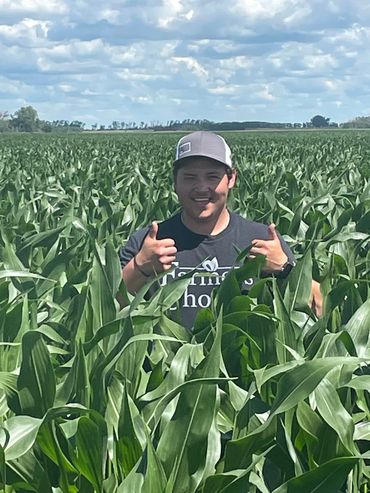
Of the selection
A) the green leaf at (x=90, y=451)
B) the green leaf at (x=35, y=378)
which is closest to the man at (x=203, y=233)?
the green leaf at (x=35, y=378)

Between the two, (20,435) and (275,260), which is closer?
(20,435)

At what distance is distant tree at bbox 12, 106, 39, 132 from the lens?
103m

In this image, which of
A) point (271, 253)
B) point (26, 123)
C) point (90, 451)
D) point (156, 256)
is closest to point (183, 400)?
point (90, 451)

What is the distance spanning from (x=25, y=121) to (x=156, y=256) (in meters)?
103

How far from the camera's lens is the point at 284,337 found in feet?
7.31

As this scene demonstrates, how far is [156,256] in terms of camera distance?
298 centimetres

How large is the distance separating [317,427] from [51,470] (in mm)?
585

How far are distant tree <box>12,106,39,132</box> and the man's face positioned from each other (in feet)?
333

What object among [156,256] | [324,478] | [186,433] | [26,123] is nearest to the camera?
[324,478]

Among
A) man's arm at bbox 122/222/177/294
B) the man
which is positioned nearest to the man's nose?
the man

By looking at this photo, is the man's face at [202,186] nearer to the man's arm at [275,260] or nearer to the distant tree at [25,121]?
the man's arm at [275,260]

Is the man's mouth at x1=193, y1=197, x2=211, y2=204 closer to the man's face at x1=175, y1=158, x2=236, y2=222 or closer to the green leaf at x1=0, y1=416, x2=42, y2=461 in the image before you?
the man's face at x1=175, y1=158, x2=236, y2=222

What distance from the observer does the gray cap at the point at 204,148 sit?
3.28 meters

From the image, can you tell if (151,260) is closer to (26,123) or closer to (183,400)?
(183,400)
